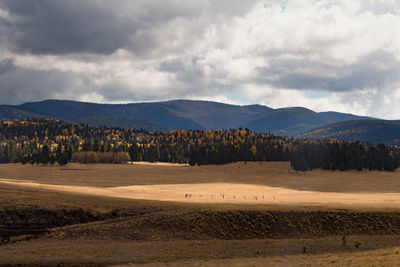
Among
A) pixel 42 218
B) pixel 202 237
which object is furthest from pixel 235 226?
pixel 42 218

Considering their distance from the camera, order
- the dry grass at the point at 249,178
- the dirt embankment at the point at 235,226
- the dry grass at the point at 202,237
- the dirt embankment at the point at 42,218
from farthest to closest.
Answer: the dry grass at the point at 249,178 → the dirt embankment at the point at 42,218 → the dirt embankment at the point at 235,226 → the dry grass at the point at 202,237

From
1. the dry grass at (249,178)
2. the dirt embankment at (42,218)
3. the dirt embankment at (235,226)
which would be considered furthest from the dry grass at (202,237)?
the dry grass at (249,178)

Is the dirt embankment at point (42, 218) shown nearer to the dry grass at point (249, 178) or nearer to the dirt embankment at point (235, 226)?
the dirt embankment at point (235, 226)

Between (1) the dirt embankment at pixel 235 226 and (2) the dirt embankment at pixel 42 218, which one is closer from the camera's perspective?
(1) the dirt embankment at pixel 235 226

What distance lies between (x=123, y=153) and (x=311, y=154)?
291ft

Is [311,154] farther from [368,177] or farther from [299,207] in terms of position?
[299,207]

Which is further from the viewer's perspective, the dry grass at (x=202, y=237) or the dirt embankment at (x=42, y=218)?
the dirt embankment at (x=42, y=218)

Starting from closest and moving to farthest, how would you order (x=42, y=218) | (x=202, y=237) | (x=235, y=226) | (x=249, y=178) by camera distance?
(x=202, y=237)
(x=235, y=226)
(x=42, y=218)
(x=249, y=178)

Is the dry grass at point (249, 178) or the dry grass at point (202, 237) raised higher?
the dry grass at point (249, 178)

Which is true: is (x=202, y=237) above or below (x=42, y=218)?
below

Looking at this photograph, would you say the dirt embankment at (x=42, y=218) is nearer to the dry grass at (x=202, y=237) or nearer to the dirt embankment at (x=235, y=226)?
the dry grass at (x=202, y=237)

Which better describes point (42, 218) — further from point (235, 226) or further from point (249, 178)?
point (249, 178)

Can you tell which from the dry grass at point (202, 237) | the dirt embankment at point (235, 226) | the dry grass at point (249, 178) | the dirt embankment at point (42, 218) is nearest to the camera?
the dry grass at point (202, 237)

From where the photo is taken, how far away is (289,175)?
100500 millimetres
